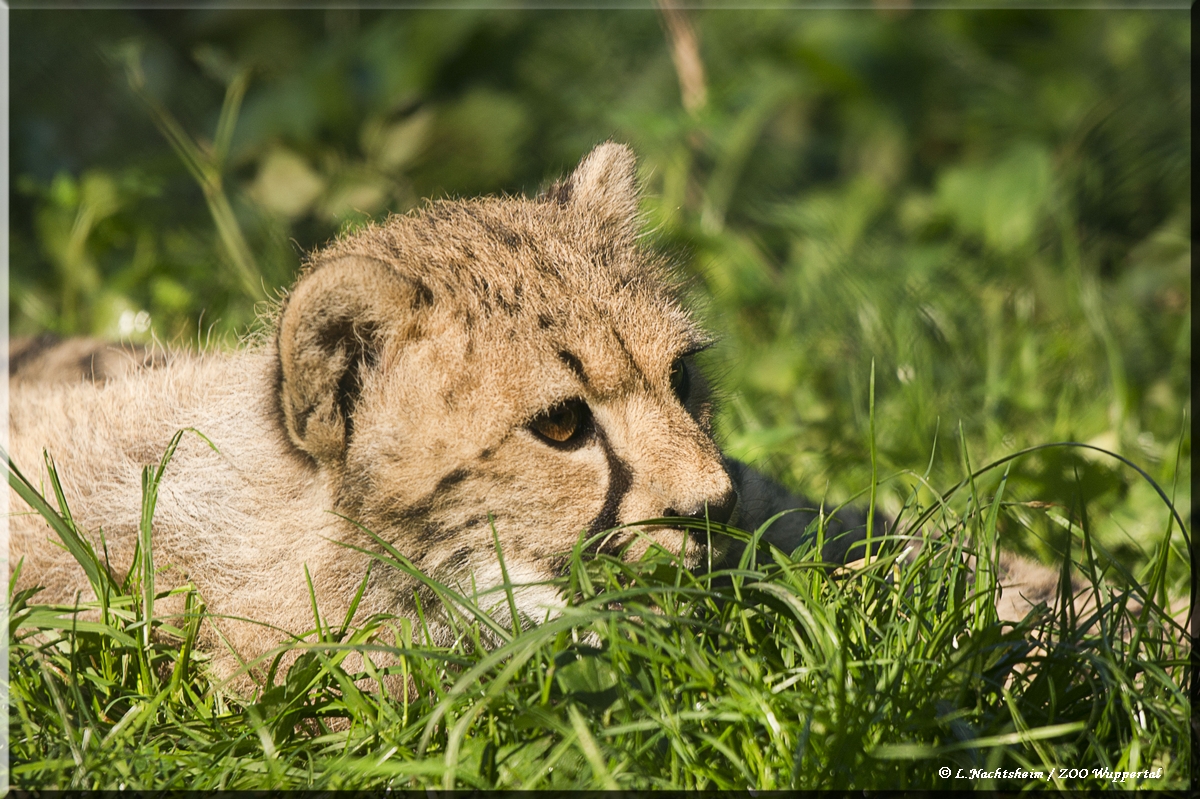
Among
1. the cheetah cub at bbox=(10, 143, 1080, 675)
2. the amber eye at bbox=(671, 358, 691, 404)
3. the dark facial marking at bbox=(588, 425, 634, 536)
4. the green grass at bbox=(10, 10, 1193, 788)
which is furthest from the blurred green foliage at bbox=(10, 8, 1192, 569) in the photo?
the dark facial marking at bbox=(588, 425, 634, 536)

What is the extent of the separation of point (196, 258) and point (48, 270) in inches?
53.3

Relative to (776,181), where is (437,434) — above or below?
below

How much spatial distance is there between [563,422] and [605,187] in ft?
4.59

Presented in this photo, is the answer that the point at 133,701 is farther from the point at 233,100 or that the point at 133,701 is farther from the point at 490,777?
the point at 233,100

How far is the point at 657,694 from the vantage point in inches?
104

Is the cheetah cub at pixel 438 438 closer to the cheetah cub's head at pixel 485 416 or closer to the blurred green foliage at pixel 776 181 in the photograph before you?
the cheetah cub's head at pixel 485 416

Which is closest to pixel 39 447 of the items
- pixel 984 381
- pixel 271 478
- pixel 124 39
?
pixel 271 478

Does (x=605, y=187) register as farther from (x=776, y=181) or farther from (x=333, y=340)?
(x=776, y=181)

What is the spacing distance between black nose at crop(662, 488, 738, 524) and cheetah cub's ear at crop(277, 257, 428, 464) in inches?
43.1

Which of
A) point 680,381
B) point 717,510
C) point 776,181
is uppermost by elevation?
point 776,181

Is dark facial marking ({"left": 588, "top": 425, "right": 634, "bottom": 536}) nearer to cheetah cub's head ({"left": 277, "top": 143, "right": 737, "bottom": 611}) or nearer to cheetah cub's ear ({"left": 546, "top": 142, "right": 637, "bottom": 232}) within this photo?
cheetah cub's head ({"left": 277, "top": 143, "right": 737, "bottom": 611})

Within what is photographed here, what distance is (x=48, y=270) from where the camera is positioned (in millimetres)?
8062

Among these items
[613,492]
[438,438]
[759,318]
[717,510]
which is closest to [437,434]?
[438,438]

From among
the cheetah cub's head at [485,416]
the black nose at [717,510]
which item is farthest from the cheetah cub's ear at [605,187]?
the black nose at [717,510]
